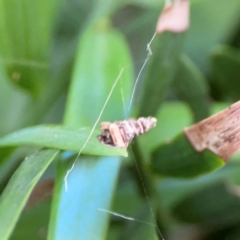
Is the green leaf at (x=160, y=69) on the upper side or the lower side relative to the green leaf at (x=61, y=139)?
upper

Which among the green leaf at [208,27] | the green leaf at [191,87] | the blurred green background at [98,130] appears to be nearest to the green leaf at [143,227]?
the blurred green background at [98,130]

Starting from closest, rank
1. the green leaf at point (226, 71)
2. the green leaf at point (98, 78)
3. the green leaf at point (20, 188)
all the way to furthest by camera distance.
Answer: the green leaf at point (20, 188)
the green leaf at point (98, 78)
the green leaf at point (226, 71)

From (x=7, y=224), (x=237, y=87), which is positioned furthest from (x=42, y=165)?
(x=237, y=87)

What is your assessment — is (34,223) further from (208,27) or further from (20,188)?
(208,27)

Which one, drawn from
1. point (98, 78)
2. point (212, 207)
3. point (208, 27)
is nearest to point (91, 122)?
point (98, 78)

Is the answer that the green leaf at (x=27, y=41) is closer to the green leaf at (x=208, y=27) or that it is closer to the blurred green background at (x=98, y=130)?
the blurred green background at (x=98, y=130)

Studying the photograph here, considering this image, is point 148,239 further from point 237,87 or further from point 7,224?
point 237,87

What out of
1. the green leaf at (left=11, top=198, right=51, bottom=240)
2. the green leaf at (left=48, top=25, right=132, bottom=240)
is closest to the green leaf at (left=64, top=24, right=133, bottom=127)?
the green leaf at (left=48, top=25, right=132, bottom=240)
